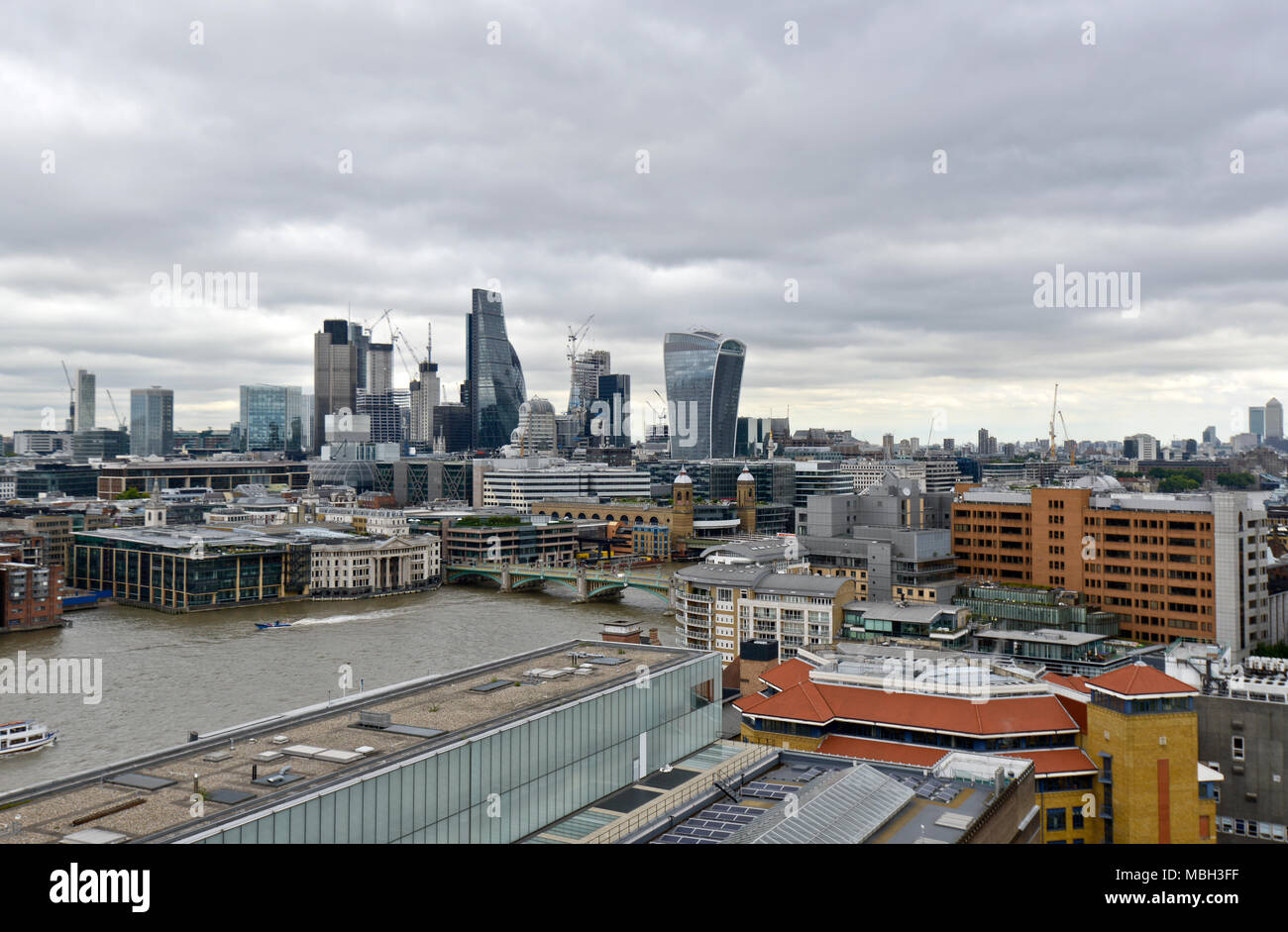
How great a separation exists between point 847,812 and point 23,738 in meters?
22.1

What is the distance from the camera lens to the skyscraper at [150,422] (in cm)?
18262

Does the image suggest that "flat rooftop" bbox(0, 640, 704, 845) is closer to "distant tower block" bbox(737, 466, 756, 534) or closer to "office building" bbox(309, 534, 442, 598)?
"office building" bbox(309, 534, 442, 598)

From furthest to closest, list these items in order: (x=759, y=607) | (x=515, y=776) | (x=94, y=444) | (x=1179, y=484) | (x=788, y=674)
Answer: (x=94, y=444) < (x=1179, y=484) < (x=759, y=607) < (x=788, y=674) < (x=515, y=776)

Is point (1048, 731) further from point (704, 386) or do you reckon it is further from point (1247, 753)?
point (704, 386)

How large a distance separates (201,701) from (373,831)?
21.1 m

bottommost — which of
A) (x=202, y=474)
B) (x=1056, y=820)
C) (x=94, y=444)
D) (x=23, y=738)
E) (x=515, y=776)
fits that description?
(x=1056, y=820)

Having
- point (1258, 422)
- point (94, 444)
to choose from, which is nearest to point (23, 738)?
point (94, 444)

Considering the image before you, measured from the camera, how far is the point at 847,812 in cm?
1247

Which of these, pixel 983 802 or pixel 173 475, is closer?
pixel 983 802
